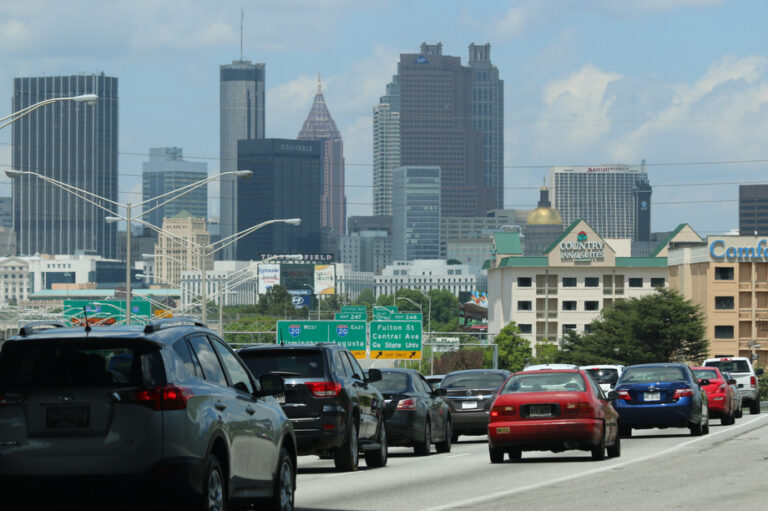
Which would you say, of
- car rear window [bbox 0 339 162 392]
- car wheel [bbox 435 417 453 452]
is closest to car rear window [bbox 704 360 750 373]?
car wheel [bbox 435 417 453 452]

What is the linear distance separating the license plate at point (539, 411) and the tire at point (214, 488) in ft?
34.3

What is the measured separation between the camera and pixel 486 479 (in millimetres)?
18219

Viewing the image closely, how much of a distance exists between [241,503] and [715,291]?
125935 millimetres

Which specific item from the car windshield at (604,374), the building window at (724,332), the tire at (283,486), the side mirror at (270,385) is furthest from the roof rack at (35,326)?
the building window at (724,332)

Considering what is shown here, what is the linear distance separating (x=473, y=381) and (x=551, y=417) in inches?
387

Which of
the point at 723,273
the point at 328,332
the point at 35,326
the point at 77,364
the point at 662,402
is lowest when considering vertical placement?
the point at 662,402

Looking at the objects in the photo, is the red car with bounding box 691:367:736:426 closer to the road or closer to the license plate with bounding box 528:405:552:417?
the road

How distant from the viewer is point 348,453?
19938 mm

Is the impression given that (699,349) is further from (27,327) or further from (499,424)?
(27,327)

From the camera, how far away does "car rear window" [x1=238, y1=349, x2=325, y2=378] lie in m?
19.3

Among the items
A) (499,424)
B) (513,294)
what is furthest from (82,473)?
(513,294)

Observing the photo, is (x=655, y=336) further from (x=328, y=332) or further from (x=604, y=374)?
(x=604, y=374)

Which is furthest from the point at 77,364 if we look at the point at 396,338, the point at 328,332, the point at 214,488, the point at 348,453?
the point at 396,338

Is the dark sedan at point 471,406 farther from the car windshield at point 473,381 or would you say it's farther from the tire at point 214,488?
the tire at point 214,488
